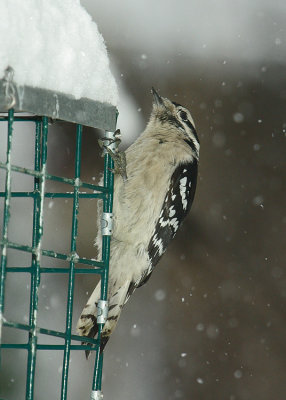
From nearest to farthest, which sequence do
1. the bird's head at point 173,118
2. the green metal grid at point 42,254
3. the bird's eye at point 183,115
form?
the green metal grid at point 42,254 < the bird's head at point 173,118 < the bird's eye at point 183,115

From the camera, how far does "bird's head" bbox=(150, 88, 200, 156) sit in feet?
18.2

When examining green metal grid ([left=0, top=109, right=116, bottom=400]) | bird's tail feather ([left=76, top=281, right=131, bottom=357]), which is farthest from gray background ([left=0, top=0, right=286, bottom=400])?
green metal grid ([left=0, top=109, right=116, bottom=400])

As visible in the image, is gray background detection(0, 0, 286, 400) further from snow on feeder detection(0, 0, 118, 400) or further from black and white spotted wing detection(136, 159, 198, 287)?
snow on feeder detection(0, 0, 118, 400)

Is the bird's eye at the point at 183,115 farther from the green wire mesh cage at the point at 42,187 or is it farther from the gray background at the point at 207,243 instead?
the gray background at the point at 207,243

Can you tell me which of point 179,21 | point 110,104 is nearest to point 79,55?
point 110,104

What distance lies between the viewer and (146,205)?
5.13 metres

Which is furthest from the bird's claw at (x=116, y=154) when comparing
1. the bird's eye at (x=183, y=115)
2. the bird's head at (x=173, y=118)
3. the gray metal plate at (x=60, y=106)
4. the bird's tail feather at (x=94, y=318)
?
the bird's eye at (x=183, y=115)

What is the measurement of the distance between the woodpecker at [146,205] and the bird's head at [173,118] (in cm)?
15

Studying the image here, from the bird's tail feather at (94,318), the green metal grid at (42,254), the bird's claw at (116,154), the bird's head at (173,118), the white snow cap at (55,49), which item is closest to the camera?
the white snow cap at (55,49)

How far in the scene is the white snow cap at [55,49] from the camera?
3090mm

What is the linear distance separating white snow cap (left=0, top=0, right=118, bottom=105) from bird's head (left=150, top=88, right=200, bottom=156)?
5.52ft

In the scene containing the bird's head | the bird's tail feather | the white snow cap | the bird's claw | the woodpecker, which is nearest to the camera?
the white snow cap

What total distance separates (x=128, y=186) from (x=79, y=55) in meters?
1.62

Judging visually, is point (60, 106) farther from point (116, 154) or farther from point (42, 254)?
point (116, 154)
